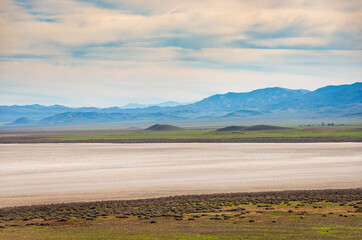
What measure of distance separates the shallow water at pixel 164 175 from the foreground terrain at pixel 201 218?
3.97 meters

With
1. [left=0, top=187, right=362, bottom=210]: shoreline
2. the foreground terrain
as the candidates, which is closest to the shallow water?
[left=0, top=187, right=362, bottom=210]: shoreline

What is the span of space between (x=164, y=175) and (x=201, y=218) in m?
18.6

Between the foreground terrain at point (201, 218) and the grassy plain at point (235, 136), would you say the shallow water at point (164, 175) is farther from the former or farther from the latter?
the grassy plain at point (235, 136)

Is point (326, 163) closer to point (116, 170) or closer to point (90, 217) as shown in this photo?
point (116, 170)

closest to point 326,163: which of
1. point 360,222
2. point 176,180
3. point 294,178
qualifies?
point 294,178

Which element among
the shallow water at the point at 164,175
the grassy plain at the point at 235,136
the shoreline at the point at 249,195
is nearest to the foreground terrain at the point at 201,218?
the shoreline at the point at 249,195

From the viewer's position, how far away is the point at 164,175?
135 feet

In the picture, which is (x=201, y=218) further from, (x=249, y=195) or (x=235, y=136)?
(x=235, y=136)

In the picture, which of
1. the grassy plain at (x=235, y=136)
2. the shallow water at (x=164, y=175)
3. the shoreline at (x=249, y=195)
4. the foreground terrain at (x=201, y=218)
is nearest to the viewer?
the foreground terrain at (x=201, y=218)

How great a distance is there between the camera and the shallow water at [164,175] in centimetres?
3272

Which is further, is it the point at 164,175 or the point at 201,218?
the point at 164,175

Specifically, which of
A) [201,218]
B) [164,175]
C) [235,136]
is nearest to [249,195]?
[201,218]

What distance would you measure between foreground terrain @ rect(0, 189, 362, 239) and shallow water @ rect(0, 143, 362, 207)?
13.0 ft

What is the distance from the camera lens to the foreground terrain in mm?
19125
